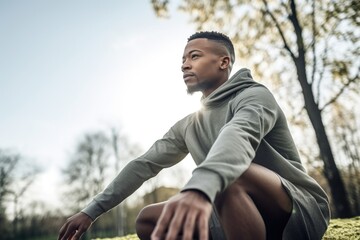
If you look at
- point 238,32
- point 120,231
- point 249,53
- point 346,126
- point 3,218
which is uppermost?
point 238,32

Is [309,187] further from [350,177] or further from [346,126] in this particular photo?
[350,177]

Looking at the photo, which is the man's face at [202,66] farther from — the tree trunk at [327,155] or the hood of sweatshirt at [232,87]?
the tree trunk at [327,155]

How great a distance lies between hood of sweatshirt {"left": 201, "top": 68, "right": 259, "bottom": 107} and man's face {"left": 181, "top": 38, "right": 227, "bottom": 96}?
1.09 ft

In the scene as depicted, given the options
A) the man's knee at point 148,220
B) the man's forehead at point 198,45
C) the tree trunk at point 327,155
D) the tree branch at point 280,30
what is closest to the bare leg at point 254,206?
the man's knee at point 148,220

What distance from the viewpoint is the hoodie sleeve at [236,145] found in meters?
1.09

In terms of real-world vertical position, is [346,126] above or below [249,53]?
below

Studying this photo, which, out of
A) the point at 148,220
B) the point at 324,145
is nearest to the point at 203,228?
the point at 148,220

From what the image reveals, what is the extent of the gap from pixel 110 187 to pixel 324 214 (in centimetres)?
148

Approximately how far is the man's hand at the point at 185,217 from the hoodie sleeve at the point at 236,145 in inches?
1.4

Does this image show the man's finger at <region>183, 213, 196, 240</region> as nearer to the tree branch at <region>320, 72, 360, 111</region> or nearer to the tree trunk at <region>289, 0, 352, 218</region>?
the tree trunk at <region>289, 0, 352, 218</region>

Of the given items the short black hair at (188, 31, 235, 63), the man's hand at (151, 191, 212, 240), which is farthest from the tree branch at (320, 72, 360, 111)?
the man's hand at (151, 191, 212, 240)

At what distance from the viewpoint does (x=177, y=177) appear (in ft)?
120

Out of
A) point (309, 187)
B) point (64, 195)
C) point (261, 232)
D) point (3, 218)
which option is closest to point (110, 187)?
point (261, 232)

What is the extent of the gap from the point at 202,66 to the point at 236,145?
53.3 inches
